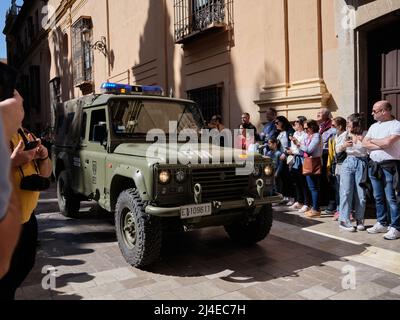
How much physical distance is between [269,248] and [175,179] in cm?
177

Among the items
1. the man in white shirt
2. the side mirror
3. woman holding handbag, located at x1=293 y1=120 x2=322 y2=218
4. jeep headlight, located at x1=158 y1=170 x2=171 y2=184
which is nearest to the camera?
jeep headlight, located at x1=158 y1=170 x2=171 y2=184

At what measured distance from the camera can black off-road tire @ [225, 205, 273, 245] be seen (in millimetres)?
4961

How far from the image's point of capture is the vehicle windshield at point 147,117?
5309 millimetres

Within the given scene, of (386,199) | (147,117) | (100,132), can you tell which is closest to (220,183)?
(147,117)

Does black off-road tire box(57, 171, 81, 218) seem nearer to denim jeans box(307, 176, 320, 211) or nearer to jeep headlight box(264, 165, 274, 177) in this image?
jeep headlight box(264, 165, 274, 177)

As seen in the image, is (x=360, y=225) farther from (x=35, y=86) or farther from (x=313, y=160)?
(x=35, y=86)

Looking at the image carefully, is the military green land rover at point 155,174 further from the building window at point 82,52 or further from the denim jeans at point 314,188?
the building window at point 82,52

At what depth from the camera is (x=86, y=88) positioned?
1938 centimetres

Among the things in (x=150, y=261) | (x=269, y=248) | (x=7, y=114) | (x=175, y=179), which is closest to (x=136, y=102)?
(x=175, y=179)

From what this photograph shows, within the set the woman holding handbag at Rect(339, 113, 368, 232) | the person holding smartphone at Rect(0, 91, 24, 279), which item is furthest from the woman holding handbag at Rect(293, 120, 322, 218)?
the person holding smartphone at Rect(0, 91, 24, 279)

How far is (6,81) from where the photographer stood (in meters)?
1.63

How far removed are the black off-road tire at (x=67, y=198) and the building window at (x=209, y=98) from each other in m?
4.85

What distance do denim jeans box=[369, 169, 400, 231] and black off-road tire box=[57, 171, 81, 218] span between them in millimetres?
4775
